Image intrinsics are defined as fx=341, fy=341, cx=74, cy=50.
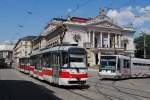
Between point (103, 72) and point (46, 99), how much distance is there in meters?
18.6

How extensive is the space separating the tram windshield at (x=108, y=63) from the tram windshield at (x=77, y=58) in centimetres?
1184

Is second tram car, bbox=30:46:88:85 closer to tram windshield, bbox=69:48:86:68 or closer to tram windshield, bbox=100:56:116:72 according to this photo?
tram windshield, bbox=69:48:86:68

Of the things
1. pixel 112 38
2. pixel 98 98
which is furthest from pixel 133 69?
pixel 112 38

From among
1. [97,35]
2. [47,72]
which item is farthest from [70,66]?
[97,35]

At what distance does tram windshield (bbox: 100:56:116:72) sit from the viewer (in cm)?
3259

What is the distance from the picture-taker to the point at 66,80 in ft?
66.9

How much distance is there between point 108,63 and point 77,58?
12.5m

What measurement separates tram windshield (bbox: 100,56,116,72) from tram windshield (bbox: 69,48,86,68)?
11842mm

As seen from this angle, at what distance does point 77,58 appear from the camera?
68.2ft

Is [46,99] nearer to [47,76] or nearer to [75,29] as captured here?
[47,76]

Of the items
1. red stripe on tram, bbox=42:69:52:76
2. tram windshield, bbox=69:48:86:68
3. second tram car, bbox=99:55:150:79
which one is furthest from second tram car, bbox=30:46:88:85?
second tram car, bbox=99:55:150:79

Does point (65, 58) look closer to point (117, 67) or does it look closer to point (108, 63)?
point (117, 67)

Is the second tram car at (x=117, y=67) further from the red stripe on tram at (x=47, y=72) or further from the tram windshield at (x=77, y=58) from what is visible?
the tram windshield at (x=77, y=58)

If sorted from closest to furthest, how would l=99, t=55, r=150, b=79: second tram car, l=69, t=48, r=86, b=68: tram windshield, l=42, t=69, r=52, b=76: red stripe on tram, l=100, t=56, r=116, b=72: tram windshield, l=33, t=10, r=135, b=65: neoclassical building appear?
l=69, t=48, r=86, b=68: tram windshield, l=42, t=69, r=52, b=76: red stripe on tram, l=99, t=55, r=150, b=79: second tram car, l=100, t=56, r=116, b=72: tram windshield, l=33, t=10, r=135, b=65: neoclassical building
